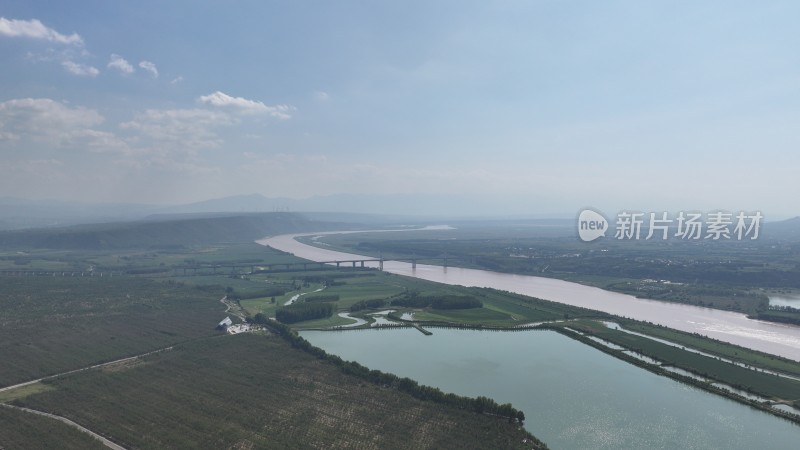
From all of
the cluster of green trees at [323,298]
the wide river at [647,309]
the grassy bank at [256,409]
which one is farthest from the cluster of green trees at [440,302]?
the grassy bank at [256,409]

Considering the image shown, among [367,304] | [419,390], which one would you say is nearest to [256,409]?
[419,390]

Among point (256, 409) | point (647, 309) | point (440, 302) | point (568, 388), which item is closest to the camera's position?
point (256, 409)

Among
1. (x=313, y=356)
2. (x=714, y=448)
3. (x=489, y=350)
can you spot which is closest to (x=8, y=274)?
(x=313, y=356)

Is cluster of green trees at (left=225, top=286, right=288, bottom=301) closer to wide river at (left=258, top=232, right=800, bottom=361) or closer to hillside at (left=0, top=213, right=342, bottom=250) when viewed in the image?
wide river at (left=258, top=232, right=800, bottom=361)

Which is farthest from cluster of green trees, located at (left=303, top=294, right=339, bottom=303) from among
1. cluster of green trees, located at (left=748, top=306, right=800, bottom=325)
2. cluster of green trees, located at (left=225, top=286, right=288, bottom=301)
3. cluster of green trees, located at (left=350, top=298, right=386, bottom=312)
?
cluster of green trees, located at (left=748, top=306, right=800, bottom=325)

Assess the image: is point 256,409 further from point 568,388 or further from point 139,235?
point 139,235

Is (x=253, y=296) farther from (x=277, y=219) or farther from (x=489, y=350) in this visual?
(x=277, y=219)
